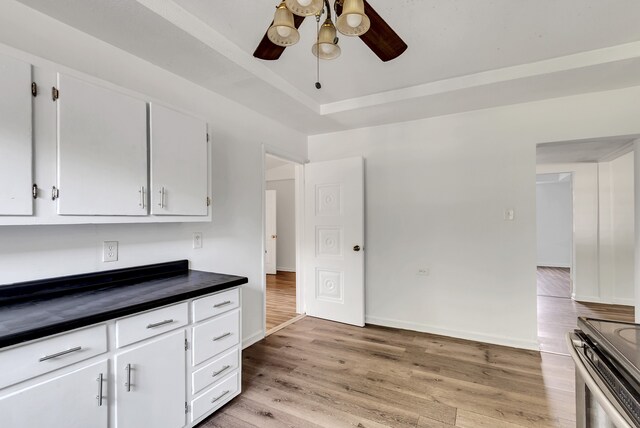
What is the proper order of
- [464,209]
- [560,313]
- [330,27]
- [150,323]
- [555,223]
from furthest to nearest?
[555,223], [560,313], [464,209], [150,323], [330,27]

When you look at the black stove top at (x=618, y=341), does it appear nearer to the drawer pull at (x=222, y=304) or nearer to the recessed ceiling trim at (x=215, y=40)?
the drawer pull at (x=222, y=304)

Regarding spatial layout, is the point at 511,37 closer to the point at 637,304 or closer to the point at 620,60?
the point at 620,60

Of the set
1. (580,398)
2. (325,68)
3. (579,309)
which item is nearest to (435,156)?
(325,68)

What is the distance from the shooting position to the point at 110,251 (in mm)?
1855

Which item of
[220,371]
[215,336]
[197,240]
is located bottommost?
[220,371]

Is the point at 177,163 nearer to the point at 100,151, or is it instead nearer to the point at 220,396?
the point at 100,151

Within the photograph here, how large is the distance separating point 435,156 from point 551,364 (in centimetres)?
219

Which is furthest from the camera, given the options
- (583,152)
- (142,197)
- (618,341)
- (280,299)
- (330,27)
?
(280,299)

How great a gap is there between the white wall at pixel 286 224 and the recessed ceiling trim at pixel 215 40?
4317mm

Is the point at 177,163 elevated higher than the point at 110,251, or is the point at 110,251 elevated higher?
the point at 177,163

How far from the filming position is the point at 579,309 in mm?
4117

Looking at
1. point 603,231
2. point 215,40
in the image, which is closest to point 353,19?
point 215,40

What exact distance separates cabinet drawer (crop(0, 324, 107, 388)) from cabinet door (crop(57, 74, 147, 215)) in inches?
24.0

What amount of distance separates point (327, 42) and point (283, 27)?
0.80 ft
